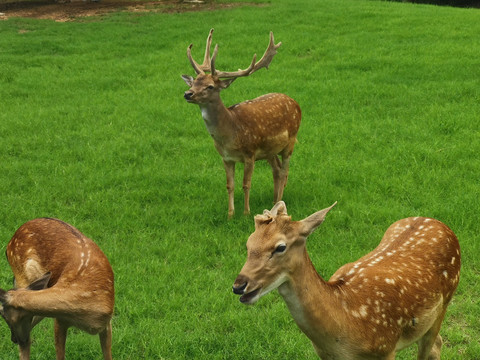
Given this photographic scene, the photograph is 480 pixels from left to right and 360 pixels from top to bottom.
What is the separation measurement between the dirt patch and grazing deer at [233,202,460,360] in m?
19.0

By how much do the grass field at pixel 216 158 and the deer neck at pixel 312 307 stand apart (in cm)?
148

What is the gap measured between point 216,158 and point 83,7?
616 inches

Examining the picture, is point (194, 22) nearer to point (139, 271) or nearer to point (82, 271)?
point (139, 271)

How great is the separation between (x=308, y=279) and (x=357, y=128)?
24.9 feet

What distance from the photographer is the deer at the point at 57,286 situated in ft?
13.5

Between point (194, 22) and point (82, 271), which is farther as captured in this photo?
point (194, 22)

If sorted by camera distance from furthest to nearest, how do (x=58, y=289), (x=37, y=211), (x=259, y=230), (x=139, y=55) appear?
(x=139, y=55)
(x=37, y=211)
(x=58, y=289)
(x=259, y=230)

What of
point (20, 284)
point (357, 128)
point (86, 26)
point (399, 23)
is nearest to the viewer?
point (20, 284)

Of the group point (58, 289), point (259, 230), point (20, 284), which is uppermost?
point (259, 230)

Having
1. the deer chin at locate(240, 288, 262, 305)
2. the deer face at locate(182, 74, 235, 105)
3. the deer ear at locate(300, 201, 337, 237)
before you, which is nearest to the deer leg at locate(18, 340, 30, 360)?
the deer chin at locate(240, 288, 262, 305)

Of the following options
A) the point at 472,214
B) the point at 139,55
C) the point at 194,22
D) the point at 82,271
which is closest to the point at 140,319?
the point at 82,271

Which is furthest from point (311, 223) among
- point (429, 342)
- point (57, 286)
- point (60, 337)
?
point (60, 337)

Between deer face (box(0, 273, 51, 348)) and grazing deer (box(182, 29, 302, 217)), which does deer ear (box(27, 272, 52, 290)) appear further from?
grazing deer (box(182, 29, 302, 217))

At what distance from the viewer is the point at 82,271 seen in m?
4.71
